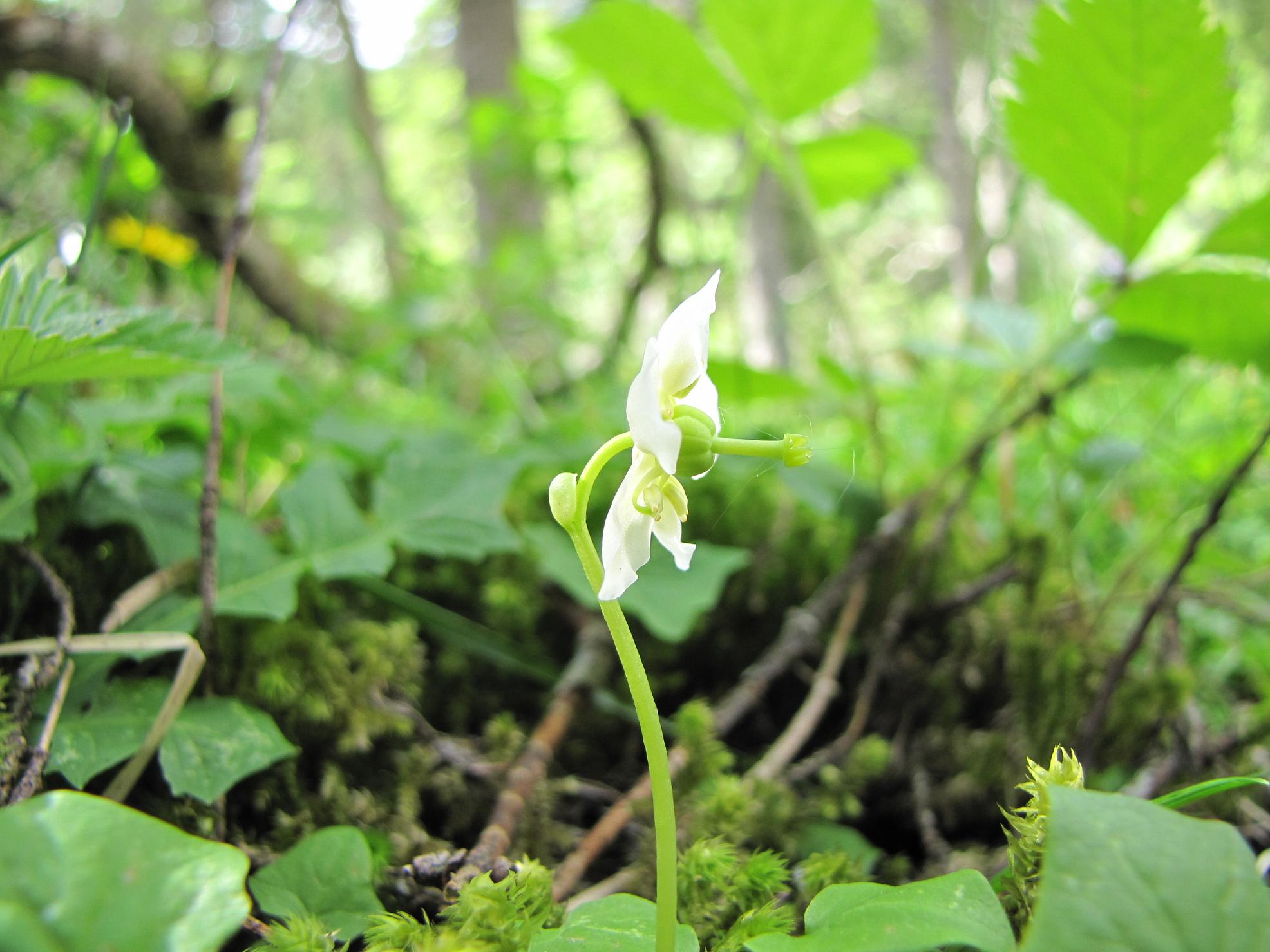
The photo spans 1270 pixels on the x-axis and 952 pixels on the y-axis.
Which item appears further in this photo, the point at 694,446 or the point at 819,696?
the point at 819,696

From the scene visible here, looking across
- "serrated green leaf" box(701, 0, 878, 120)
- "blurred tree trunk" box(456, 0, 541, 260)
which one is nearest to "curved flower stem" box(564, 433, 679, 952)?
"serrated green leaf" box(701, 0, 878, 120)

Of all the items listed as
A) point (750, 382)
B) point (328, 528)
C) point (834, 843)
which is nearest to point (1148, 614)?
point (834, 843)

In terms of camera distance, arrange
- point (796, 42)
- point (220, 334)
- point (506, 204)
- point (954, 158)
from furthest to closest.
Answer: point (954, 158) < point (506, 204) < point (796, 42) < point (220, 334)

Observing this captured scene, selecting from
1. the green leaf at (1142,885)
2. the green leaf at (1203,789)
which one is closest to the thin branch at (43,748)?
the green leaf at (1142,885)

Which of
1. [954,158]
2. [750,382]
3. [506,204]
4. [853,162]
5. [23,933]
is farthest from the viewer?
[954,158]

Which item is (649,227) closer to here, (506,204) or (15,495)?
(506,204)

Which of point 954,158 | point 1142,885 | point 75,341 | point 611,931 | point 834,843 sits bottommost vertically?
point 834,843

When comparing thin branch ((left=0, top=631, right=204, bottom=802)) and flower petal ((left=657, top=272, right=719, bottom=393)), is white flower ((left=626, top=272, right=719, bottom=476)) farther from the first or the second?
thin branch ((left=0, top=631, right=204, bottom=802))

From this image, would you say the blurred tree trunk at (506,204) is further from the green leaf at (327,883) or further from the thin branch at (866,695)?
the green leaf at (327,883)
